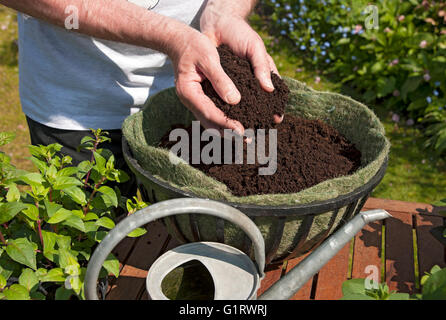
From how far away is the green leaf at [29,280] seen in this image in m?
1.00

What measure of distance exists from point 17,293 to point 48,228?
0.35 metres

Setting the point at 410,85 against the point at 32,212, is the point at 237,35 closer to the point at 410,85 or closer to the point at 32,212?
the point at 32,212

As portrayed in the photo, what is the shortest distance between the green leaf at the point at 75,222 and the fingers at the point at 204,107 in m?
0.44

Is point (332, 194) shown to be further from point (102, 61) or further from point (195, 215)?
point (102, 61)

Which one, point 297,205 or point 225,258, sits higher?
point 297,205

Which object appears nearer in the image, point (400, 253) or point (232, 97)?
point (232, 97)

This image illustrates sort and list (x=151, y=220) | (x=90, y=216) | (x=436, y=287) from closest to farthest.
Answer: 1. (x=151, y=220)
2. (x=436, y=287)
3. (x=90, y=216)

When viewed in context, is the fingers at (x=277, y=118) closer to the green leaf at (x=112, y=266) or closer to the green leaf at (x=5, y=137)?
the green leaf at (x=112, y=266)

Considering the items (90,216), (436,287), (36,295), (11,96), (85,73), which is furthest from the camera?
(11,96)

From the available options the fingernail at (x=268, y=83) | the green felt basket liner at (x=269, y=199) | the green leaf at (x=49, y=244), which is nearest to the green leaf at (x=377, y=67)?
the green felt basket liner at (x=269, y=199)

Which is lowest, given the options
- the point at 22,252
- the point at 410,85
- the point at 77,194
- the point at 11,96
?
the point at 11,96

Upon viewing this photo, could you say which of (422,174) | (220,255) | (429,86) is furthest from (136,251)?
(429,86)

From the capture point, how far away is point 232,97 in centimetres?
118

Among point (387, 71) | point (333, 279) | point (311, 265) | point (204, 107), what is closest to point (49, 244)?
point (204, 107)
